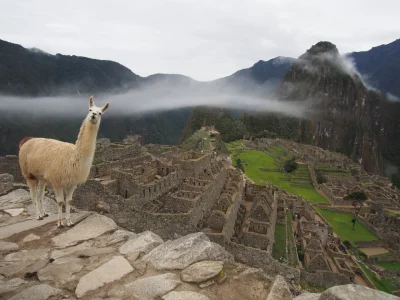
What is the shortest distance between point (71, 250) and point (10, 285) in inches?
39.6

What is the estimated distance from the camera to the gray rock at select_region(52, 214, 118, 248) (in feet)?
14.7

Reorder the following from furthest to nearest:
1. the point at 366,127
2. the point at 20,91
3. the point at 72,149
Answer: the point at 366,127
the point at 20,91
the point at 72,149

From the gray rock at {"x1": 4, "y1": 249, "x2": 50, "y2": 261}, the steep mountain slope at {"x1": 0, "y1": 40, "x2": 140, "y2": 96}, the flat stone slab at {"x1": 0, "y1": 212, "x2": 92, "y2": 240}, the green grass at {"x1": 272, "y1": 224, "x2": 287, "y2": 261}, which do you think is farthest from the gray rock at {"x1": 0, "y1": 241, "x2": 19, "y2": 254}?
the steep mountain slope at {"x1": 0, "y1": 40, "x2": 140, "y2": 96}

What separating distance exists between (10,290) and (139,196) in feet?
29.3

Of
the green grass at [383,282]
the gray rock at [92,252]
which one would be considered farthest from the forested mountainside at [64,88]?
the gray rock at [92,252]

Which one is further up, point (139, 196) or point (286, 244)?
point (139, 196)

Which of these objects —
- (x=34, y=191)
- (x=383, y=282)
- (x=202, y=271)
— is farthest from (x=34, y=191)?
(x=383, y=282)

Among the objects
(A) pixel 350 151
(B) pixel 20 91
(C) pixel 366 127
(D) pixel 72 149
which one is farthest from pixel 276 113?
(D) pixel 72 149

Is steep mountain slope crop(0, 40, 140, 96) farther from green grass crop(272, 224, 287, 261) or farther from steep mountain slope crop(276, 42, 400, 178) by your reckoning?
steep mountain slope crop(276, 42, 400, 178)

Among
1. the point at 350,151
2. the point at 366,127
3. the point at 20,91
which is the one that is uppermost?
the point at 20,91

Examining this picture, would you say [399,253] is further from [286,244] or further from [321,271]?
[286,244]

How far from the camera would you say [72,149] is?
5.04 m

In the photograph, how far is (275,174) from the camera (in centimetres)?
5056

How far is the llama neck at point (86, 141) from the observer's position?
4680 mm
